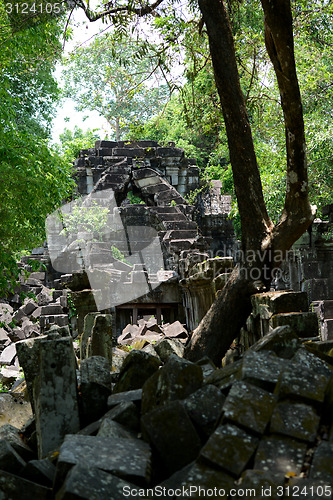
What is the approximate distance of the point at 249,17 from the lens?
1566 centimetres

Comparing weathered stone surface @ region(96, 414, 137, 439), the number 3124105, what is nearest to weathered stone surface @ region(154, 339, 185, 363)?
weathered stone surface @ region(96, 414, 137, 439)

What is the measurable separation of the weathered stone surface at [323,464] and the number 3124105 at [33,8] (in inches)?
265

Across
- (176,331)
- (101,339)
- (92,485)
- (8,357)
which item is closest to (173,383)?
(92,485)

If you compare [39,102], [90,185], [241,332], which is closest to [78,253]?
[90,185]

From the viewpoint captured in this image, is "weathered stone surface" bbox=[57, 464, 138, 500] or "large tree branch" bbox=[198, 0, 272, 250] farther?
"large tree branch" bbox=[198, 0, 272, 250]

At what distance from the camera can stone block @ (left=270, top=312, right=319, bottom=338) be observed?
4016 mm

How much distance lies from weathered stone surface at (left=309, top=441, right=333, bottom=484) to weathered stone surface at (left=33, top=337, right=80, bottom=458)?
5.49ft

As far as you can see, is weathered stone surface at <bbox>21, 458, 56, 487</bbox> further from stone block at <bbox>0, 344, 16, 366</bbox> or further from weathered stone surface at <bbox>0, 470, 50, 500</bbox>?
stone block at <bbox>0, 344, 16, 366</bbox>

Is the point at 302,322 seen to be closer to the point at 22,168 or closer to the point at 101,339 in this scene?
the point at 101,339

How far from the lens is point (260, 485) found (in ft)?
7.02

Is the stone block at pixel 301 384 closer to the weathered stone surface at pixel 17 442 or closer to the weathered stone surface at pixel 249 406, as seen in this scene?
the weathered stone surface at pixel 249 406

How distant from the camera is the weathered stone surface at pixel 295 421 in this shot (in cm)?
247

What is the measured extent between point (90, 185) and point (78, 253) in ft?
9.90

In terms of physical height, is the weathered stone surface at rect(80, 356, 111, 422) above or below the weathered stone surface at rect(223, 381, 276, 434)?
below
